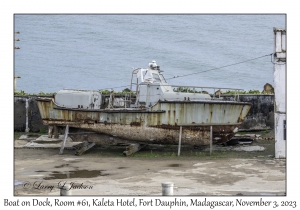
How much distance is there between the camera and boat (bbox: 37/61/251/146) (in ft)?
77.0

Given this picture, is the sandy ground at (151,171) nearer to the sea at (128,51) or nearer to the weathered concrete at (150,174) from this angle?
the weathered concrete at (150,174)

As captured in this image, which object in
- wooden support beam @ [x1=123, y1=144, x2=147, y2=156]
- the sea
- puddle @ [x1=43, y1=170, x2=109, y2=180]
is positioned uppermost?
the sea

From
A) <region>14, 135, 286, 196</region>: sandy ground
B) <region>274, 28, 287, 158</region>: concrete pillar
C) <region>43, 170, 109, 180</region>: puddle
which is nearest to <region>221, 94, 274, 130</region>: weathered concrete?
<region>14, 135, 286, 196</region>: sandy ground

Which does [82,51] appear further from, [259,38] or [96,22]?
[259,38]

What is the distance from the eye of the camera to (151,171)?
65.3 feet

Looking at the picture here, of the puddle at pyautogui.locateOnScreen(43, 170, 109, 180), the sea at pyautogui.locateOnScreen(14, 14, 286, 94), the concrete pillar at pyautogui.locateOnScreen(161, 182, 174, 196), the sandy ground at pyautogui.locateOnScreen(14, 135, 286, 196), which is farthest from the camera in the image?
the sea at pyautogui.locateOnScreen(14, 14, 286, 94)

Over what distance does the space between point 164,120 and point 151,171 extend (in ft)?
13.3

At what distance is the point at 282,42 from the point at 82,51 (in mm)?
35736

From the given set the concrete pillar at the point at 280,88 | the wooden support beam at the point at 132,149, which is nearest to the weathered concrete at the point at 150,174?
the wooden support beam at the point at 132,149

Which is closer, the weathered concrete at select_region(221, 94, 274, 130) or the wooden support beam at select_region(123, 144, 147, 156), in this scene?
the wooden support beam at select_region(123, 144, 147, 156)

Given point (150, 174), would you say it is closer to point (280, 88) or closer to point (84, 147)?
point (84, 147)

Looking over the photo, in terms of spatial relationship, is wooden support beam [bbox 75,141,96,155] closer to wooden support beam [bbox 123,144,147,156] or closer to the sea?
wooden support beam [bbox 123,144,147,156]

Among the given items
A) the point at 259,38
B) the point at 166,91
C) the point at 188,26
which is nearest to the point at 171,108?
the point at 166,91

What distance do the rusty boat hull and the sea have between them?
2140cm
